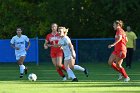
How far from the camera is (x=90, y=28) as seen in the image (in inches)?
1497

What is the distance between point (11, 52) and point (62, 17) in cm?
429

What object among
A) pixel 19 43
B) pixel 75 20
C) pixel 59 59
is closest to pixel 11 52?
pixel 75 20

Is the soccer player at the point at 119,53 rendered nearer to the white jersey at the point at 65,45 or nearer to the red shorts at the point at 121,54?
the red shorts at the point at 121,54

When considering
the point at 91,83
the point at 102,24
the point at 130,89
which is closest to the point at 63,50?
the point at 91,83

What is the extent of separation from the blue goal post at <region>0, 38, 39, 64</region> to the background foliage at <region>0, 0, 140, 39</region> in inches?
99.1

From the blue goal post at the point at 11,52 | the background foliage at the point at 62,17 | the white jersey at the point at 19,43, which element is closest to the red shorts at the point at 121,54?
the white jersey at the point at 19,43

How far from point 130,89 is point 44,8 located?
20.8 meters

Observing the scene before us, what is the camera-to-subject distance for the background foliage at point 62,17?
3681cm

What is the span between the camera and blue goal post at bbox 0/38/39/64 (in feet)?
114

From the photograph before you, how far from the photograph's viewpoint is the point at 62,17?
122 ft

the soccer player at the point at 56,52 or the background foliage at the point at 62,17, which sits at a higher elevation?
the background foliage at the point at 62,17

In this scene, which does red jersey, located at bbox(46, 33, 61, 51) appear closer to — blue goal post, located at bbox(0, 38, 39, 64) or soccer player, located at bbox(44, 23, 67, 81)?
soccer player, located at bbox(44, 23, 67, 81)

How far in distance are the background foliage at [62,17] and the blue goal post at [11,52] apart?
8.26 ft

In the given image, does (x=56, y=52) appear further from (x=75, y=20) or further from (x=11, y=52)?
(x=75, y=20)
